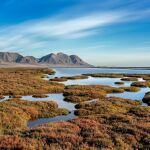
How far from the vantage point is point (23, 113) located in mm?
28391

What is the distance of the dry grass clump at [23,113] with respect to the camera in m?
24.1

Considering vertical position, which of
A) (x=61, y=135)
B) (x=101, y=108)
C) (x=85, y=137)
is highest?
(x=61, y=135)

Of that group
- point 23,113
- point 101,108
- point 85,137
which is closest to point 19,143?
point 85,137

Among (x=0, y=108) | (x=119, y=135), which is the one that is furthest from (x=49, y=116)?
(x=119, y=135)

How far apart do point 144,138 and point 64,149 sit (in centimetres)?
601

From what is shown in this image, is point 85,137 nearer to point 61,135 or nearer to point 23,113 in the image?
point 61,135

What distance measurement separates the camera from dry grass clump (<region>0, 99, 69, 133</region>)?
2407cm

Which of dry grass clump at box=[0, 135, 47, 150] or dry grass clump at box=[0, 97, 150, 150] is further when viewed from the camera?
dry grass clump at box=[0, 97, 150, 150]

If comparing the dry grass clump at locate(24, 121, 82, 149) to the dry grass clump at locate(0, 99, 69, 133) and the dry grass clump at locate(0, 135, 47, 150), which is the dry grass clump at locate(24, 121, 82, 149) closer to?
the dry grass clump at locate(0, 135, 47, 150)

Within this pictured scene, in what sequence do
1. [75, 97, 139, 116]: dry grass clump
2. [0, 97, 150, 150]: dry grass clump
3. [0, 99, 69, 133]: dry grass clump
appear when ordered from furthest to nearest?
1. [75, 97, 139, 116]: dry grass clump
2. [0, 99, 69, 133]: dry grass clump
3. [0, 97, 150, 150]: dry grass clump

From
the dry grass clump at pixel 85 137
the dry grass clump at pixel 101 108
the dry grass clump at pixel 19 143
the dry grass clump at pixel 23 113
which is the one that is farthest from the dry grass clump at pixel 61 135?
the dry grass clump at pixel 101 108

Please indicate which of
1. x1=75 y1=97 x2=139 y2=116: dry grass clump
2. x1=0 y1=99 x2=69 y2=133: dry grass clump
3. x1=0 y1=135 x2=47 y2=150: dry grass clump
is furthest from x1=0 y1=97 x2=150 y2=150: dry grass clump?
x1=75 y1=97 x2=139 y2=116: dry grass clump

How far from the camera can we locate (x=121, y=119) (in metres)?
23.2

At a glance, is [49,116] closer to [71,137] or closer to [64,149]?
[71,137]
